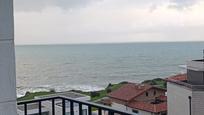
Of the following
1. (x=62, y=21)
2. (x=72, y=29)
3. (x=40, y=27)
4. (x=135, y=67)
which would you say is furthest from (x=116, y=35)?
(x=135, y=67)

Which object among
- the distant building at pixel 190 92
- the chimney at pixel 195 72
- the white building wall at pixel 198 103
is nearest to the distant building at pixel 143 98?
the distant building at pixel 190 92

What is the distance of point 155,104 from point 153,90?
0.80m

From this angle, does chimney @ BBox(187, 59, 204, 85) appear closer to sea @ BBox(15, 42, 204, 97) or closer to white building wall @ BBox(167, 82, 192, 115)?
white building wall @ BBox(167, 82, 192, 115)

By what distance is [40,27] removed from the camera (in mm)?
6324

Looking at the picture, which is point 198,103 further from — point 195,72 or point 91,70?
point 91,70

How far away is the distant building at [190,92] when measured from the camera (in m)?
7.40

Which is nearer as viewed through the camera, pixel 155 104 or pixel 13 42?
pixel 13 42

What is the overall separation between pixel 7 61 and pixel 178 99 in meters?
8.09

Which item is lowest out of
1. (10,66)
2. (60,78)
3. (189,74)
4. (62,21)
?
(60,78)

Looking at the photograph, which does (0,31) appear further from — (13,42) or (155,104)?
(155,104)

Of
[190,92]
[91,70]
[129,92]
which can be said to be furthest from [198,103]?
[91,70]

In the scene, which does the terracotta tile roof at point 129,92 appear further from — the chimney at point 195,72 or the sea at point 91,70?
the chimney at point 195,72

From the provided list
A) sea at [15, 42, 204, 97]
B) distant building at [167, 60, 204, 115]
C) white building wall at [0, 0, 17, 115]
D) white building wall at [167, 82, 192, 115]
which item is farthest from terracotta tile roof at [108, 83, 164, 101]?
white building wall at [0, 0, 17, 115]

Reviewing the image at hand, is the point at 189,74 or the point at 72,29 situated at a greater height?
the point at 72,29
